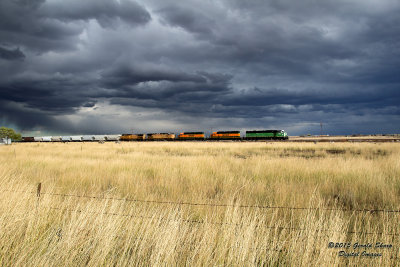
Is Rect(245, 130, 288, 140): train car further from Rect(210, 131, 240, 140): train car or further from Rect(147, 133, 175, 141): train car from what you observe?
Rect(147, 133, 175, 141): train car

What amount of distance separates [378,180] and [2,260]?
415 inches

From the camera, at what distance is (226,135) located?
251 feet

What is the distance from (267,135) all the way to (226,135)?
1286 centimetres

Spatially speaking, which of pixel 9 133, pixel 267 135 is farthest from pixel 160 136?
pixel 9 133

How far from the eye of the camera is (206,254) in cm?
324

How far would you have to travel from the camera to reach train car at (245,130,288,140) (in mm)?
69688

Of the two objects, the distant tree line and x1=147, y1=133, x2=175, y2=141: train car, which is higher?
the distant tree line

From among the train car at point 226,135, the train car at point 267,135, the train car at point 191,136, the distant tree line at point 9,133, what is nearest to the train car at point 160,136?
the train car at point 191,136

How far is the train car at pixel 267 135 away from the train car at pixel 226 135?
3.72 metres

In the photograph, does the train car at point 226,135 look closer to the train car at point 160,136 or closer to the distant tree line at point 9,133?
the train car at point 160,136

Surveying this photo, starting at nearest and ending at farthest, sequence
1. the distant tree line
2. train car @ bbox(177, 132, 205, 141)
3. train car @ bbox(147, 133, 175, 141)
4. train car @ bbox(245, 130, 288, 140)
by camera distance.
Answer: train car @ bbox(245, 130, 288, 140), train car @ bbox(177, 132, 205, 141), train car @ bbox(147, 133, 175, 141), the distant tree line

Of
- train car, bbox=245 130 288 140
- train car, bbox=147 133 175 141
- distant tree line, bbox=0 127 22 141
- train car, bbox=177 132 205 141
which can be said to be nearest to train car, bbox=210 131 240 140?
train car, bbox=177 132 205 141

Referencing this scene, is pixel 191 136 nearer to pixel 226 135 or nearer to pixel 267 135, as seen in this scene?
pixel 226 135

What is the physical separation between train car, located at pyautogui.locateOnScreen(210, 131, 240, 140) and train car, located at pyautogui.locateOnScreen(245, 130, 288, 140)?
146 inches
